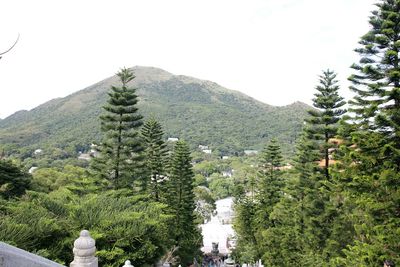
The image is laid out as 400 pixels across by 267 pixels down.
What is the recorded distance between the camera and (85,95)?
170 meters

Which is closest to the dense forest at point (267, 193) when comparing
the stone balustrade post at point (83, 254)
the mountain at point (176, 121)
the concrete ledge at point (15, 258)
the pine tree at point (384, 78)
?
the pine tree at point (384, 78)

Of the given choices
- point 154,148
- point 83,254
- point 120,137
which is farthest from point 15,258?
point 154,148

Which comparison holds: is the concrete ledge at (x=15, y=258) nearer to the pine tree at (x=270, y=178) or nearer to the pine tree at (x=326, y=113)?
the pine tree at (x=326, y=113)

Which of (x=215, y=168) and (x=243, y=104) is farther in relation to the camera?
(x=243, y=104)

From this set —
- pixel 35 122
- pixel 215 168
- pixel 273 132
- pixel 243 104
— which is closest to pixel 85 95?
pixel 35 122

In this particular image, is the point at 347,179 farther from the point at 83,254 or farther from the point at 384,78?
the point at 83,254

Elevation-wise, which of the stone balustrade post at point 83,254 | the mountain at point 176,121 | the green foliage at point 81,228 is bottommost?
the mountain at point 176,121

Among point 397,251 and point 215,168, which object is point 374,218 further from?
point 215,168

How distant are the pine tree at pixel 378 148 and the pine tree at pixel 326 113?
3.72 meters

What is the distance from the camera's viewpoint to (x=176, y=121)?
13975cm

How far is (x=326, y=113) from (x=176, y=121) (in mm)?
126917

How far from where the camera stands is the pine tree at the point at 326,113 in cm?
1375

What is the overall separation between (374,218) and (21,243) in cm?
856

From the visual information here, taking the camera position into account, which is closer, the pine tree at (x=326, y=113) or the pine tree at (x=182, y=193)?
the pine tree at (x=326, y=113)
